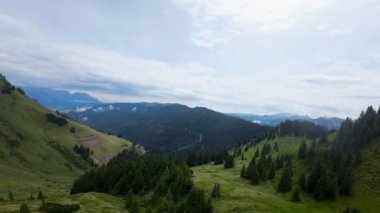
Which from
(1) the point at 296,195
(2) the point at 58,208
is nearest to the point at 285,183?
(1) the point at 296,195

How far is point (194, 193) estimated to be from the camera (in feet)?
387

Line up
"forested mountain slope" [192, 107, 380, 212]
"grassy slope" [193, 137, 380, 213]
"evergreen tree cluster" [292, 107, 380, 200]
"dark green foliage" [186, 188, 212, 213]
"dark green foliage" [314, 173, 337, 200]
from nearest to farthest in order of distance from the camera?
1. "dark green foliage" [186, 188, 212, 213]
2. "grassy slope" [193, 137, 380, 213]
3. "forested mountain slope" [192, 107, 380, 212]
4. "dark green foliage" [314, 173, 337, 200]
5. "evergreen tree cluster" [292, 107, 380, 200]


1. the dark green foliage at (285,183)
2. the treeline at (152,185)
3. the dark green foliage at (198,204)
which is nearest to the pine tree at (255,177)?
the dark green foliage at (285,183)

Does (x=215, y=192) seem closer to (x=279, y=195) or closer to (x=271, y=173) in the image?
(x=279, y=195)

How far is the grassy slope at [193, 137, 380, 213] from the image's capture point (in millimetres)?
126312

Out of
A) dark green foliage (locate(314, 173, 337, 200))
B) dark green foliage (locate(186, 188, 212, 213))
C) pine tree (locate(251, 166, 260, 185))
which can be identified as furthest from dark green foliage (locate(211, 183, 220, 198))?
dark green foliage (locate(314, 173, 337, 200))

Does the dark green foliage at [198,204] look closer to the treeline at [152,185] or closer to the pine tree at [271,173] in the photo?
the treeline at [152,185]

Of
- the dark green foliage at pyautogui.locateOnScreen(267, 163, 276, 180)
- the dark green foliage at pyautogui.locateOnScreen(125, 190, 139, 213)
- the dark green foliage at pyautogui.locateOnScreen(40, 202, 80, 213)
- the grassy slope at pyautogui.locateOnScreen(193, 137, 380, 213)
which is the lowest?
the dark green foliage at pyautogui.locateOnScreen(125, 190, 139, 213)

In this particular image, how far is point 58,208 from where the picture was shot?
9850 cm

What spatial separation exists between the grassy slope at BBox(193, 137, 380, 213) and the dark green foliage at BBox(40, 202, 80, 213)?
44.5 metres

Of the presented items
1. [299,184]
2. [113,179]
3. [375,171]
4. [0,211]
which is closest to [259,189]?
[299,184]

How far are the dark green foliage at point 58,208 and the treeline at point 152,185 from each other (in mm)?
18994

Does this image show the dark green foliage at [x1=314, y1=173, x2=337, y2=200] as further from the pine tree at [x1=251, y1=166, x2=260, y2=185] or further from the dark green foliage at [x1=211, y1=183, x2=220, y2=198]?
the dark green foliage at [x1=211, y1=183, x2=220, y2=198]

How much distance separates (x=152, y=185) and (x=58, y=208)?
66.2m
